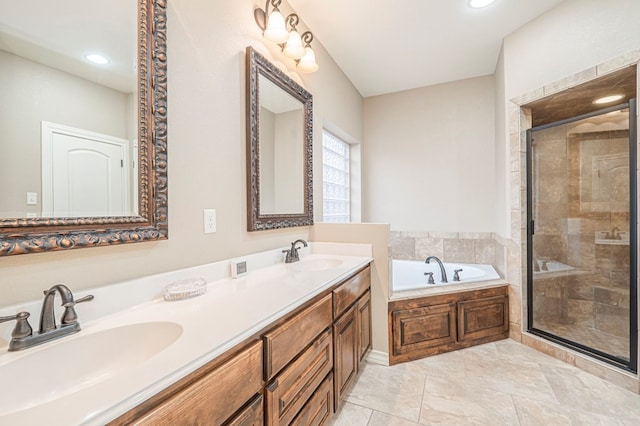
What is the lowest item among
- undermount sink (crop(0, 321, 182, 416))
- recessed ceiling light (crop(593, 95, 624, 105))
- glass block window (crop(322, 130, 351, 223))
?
undermount sink (crop(0, 321, 182, 416))

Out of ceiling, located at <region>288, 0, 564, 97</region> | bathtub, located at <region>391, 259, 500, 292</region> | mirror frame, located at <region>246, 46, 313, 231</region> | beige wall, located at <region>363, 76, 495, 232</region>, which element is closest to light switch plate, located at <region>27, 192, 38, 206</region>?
mirror frame, located at <region>246, 46, 313, 231</region>

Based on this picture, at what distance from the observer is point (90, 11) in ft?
3.15

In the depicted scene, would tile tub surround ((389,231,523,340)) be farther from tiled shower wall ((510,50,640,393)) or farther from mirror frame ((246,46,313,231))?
mirror frame ((246,46,313,231))

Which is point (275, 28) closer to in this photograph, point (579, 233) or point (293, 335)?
point (293, 335)

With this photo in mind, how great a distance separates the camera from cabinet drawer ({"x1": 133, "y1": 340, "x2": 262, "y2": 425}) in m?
0.60

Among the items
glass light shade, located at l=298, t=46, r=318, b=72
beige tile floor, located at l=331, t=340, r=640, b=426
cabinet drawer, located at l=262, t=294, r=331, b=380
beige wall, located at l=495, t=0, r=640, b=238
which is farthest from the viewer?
glass light shade, located at l=298, t=46, r=318, b=72

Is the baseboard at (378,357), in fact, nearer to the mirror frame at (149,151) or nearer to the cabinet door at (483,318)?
the cabinet door at (483,318)

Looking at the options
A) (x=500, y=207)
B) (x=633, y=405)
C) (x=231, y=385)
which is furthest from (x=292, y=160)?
(x=633, y=405)

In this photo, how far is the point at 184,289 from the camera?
1.12 metres

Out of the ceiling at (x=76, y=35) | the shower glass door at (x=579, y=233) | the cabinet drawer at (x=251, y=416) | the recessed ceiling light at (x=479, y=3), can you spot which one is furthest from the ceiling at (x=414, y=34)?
the cabinet drawer at (x=251, y=416)

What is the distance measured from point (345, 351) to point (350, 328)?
0.13m

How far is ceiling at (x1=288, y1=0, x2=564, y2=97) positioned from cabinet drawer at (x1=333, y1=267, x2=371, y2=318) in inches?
74.9

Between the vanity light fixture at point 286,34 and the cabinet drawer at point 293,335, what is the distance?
157 centimetres

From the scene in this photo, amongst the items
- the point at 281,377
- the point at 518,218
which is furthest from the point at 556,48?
the point at 281,377
